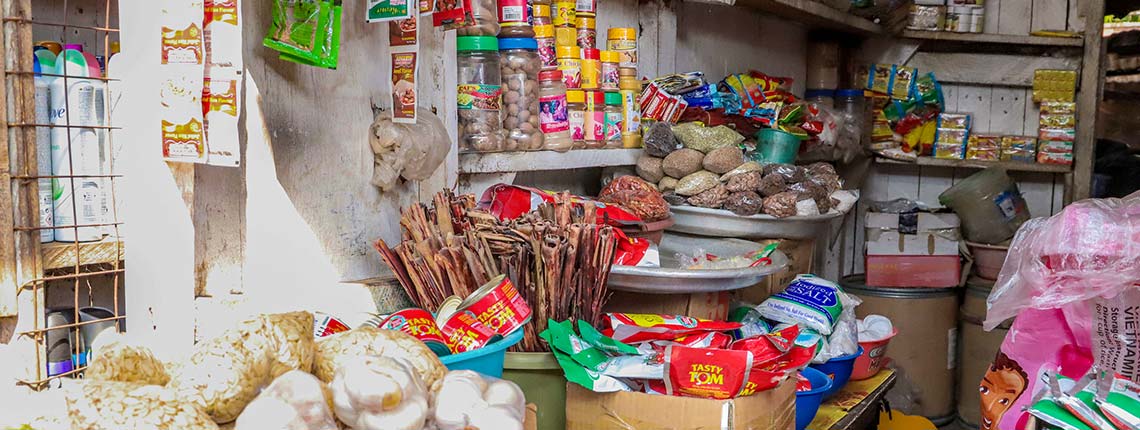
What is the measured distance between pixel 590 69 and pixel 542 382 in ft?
2.99

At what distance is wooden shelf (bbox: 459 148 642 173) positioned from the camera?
1.92 metres

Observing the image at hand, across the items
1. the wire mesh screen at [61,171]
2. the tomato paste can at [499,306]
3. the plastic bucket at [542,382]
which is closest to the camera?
the wire mesh screen at [61,171]

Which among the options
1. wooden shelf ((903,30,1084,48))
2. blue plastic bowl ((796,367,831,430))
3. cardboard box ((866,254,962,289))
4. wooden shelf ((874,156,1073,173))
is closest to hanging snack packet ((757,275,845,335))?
blue plastic bowl ((796,367,831,430))

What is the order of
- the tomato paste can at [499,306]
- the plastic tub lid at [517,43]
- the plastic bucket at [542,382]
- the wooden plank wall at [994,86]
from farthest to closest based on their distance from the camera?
the wooden plank wall at [994,86] → the plastic tub lid at [517,43] → the plastic bucket at [542,382] → the tomato paste can at [499,306]

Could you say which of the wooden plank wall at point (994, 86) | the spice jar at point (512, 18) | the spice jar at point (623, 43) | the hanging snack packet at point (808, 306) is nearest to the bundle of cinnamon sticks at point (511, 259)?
the spice jar at point (512, 18)

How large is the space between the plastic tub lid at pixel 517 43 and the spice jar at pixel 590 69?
25cm

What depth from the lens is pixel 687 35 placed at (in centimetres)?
→ 301

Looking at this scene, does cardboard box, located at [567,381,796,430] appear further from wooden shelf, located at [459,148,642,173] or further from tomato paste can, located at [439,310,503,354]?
wooden shelf, located at [459,148,642,173]

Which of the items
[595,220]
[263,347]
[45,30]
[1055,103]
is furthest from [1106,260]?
[1055,103]

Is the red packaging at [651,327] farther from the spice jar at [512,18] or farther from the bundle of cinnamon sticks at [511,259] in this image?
the spice jar at [512,18]

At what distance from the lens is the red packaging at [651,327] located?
1636mm

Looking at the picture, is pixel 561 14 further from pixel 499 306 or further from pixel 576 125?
pixel 499 306

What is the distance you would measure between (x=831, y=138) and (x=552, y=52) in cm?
156

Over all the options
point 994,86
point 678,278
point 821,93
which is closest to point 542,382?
point 678,278
